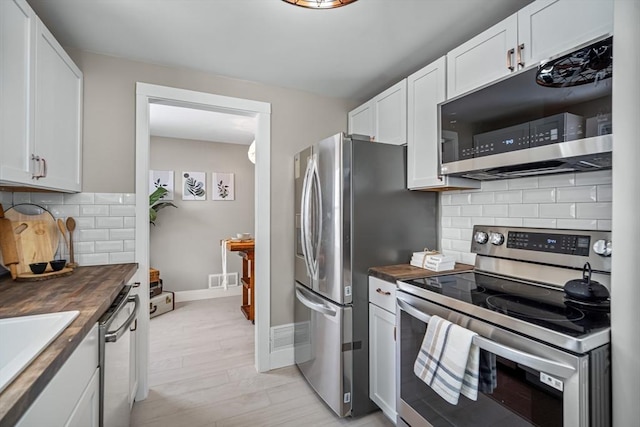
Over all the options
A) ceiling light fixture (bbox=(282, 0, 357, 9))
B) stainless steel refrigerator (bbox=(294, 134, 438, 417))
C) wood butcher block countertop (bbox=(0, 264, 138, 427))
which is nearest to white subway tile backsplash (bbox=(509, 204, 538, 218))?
stainless steel refrigerator (bbox=(294, 134, 438, 417))

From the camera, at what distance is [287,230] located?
260cm

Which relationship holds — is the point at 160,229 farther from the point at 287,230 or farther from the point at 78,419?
the point at 78,419

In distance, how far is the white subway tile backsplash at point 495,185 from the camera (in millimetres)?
1767

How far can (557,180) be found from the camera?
4.96 feet

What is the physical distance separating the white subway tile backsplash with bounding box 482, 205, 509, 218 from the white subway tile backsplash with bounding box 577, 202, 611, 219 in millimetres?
362

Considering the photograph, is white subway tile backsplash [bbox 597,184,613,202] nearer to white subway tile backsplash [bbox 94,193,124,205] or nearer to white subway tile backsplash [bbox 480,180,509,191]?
white subway tile backsplash [bbox 480,180,509,191]

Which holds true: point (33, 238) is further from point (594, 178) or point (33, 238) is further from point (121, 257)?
point (594, 178)

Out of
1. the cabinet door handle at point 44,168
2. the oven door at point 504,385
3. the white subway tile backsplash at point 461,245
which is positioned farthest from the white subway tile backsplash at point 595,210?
the cabinet door handle at point 44,168

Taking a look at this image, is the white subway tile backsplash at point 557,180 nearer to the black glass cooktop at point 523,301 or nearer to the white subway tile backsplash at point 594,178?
the white subway tile backsplash at point 594,178

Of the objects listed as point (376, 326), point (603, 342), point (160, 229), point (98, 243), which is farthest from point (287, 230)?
point (160, 229)

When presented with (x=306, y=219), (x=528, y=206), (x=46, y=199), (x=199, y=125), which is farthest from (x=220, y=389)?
(x=199, y=125)

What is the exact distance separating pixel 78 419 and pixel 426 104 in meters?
2.22

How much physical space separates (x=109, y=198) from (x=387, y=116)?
6.93 ft

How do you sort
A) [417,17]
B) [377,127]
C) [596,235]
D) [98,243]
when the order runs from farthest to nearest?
1. [377,127]
2. [98,243]
3. [417,17]
4. [596,235]
